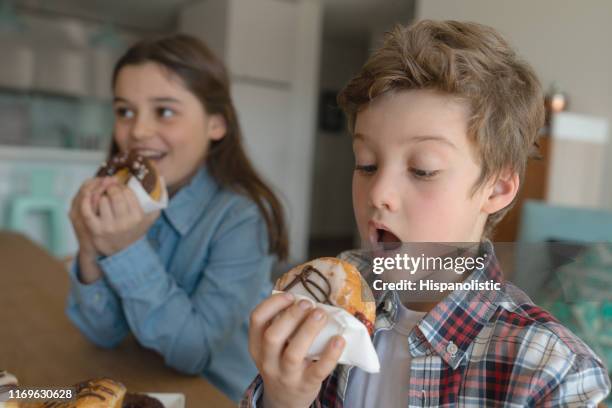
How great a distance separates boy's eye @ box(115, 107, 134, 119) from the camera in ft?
2.87

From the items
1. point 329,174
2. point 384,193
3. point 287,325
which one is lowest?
point 329,174

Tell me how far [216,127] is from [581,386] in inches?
30.0

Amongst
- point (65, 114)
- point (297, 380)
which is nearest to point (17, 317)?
point (297, 380)

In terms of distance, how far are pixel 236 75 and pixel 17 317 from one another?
13.4 ft

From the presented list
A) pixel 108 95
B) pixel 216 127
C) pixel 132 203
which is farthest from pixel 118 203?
pixel 108 95

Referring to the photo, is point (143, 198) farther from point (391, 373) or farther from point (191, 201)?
point (391, 373)

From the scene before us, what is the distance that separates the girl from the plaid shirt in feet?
1.16

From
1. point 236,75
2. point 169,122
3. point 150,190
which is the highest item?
point 236,75

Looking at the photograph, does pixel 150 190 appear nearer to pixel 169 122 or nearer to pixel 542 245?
pixel 169 122

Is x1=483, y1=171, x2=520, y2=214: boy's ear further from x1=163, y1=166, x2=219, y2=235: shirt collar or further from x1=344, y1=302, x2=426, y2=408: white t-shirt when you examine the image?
x1=163, y1=166, x2=219, y2=235: shirt collar

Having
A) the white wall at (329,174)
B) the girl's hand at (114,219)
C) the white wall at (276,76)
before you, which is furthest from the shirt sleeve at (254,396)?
the white wall at (329,174)

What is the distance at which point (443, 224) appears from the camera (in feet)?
1.45

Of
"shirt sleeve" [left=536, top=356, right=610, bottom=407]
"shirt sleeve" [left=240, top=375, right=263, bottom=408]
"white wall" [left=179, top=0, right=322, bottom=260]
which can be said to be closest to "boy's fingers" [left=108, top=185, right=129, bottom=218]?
"shirt sleeve" [left=240, top=375, right=263, bottom=408]

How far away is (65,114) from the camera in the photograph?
5609 millimetres
